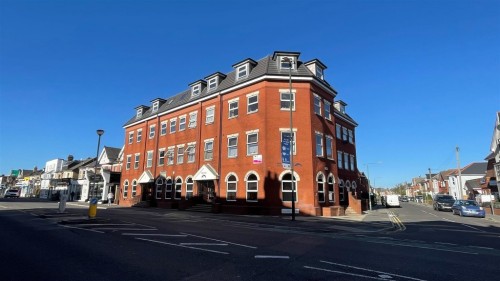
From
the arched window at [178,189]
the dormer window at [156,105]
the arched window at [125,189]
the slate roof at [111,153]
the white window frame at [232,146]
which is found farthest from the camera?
the slate roof at [111,153]

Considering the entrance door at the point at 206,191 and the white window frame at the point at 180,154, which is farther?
the white window frame at the point at 180,154

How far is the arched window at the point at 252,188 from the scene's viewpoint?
2667cm

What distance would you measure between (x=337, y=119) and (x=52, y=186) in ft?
259

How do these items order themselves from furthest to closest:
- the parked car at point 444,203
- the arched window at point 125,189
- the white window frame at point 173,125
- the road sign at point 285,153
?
1. the arched window at point 125,189
2. the parked car at point 444,203
3. the white window frame at point 173,125
4. the road sign at point 285,153

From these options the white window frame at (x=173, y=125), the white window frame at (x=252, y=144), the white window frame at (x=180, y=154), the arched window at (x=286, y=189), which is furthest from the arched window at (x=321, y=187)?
the white window frame at (x=173, y=125)

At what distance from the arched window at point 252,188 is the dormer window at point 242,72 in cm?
1066

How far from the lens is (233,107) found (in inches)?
1213

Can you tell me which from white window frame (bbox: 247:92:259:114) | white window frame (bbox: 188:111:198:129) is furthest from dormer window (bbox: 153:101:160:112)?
white window frame (bbox: 247:92:259:114)

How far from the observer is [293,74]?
28.2 metres

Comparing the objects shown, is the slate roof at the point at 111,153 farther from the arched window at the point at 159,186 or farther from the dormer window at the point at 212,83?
the dormer window at the point at 212,83

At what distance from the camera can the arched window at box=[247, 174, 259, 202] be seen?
26.7 meters

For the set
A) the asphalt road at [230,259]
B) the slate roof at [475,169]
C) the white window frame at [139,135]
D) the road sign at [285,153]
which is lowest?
the asphalt road at [230,259]

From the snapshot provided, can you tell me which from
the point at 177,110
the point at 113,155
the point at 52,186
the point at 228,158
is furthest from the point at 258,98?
the point at 52,186

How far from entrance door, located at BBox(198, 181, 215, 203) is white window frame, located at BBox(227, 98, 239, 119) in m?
7.45
